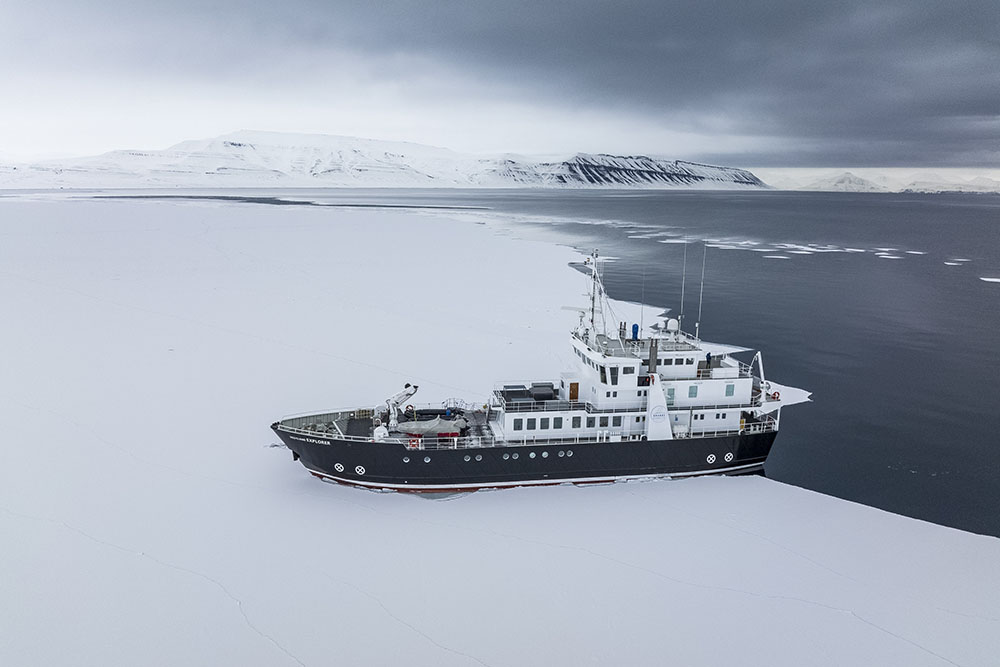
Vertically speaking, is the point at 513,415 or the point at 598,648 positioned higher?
the point at 513,415

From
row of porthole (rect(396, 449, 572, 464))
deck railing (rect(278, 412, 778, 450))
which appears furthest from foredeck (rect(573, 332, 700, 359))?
row of porthole (rect(396, 449, 572, 464))

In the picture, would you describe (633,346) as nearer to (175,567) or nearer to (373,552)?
(373,552)

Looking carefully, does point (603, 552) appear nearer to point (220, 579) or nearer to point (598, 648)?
point (598, 648)

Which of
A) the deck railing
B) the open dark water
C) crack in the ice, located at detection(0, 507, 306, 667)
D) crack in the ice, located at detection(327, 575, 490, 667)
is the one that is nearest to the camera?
crack in the ice, located at detection(327, 575, 490, 667)

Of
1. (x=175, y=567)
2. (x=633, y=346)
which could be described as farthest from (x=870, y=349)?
(x=175, y=567)

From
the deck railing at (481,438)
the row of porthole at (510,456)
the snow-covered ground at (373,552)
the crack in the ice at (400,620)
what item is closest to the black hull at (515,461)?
the row of porthole at (510,456)

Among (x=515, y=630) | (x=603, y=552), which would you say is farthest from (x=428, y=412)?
(x=515, y=630)

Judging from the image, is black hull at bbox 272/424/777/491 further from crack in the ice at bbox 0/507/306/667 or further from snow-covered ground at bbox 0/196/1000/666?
crack in the ice at bbox 0/507/306/667
